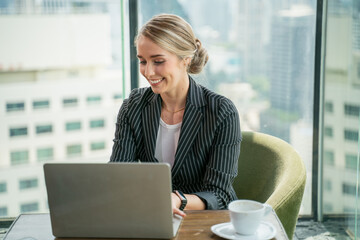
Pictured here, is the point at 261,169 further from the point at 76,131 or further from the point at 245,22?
the point at 76,131

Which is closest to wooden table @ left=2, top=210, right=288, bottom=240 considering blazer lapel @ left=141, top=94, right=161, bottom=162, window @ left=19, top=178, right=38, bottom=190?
blazer lapel @ left=141, top=94, right=161, bottom=162

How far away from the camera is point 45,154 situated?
3.23 meters

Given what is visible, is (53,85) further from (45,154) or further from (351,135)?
(351,135)

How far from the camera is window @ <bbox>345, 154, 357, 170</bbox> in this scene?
8.96 ft

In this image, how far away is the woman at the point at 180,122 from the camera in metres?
1.89

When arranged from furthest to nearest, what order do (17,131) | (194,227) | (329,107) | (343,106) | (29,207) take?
(29,207), (17,131), (329,107), (343,106), (194,227)

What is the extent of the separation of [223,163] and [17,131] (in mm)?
1747

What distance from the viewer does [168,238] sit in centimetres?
132

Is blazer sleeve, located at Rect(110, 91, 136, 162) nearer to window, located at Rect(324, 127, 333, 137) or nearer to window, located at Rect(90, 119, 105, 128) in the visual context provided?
window, located at Rect(90, 119, 105, 128)

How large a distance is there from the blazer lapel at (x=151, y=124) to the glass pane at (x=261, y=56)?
94cm

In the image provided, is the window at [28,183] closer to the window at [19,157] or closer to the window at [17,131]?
the window at [19,157]

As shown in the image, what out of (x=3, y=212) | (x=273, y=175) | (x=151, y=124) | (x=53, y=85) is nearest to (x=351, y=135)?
(x=273, y=175)

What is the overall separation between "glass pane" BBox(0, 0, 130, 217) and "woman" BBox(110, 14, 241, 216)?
1022 mm

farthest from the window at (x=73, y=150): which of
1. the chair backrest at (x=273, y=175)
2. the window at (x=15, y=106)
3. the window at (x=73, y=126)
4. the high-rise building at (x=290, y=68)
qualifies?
the chair backrest at (x=273, y=175)
